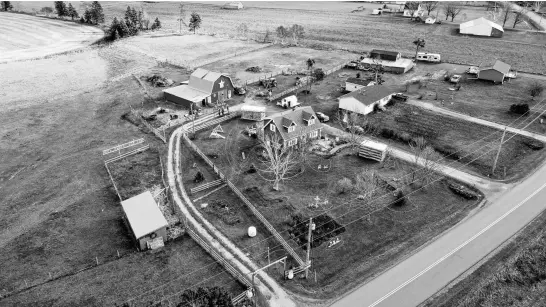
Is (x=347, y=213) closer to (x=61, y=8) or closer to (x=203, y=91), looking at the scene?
(x=203, y=91)

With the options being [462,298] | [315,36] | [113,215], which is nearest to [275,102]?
[113,215]

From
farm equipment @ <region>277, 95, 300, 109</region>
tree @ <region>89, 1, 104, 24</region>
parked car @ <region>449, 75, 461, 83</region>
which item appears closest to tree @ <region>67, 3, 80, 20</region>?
tree @ <region>89, 1, 104, 24</region>

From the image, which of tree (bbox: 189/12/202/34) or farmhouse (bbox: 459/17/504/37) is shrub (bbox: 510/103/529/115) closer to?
farmhouse (bbox: 459/17/504/37)

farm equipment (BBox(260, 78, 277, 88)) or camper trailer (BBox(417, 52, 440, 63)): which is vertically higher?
camper trailer (BBox(417, 52, 440, 63))

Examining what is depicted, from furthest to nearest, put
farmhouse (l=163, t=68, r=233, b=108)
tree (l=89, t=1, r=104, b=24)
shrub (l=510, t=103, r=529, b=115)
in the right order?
1. tree (l=89, t=1, r=104, b=24)
2. farmhouse (l=163, t=68, r=233, b=108)
3. shrub (l=510, t=103, r=529, b=115)

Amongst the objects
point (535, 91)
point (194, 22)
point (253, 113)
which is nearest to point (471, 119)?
point (535, 91)

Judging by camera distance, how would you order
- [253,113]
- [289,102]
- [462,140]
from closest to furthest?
[462,140]
[253,113]
[289,102]

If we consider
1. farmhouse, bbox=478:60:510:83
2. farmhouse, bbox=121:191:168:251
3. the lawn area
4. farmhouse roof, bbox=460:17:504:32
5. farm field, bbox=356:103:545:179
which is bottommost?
farmhouse, bbox=121:191:168:251

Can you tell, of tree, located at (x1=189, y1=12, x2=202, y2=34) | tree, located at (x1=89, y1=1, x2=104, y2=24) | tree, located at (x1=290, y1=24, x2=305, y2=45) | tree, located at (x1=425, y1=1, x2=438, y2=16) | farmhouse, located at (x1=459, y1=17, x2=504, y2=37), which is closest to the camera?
tree, located at (x1=290, y1=24, x2=305, y2=45)
